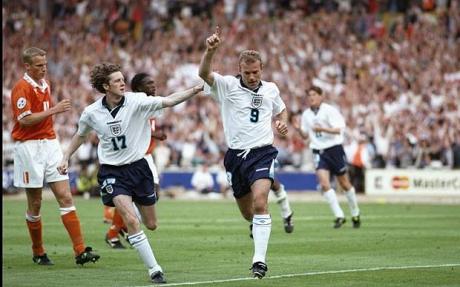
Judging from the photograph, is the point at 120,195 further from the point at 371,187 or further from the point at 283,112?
the point at 371,187

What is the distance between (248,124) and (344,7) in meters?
28.9

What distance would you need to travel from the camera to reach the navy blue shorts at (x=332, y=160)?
71.9 feet

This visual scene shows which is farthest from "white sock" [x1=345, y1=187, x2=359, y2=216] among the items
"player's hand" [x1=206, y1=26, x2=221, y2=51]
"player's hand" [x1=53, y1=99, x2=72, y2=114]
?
"player's hand" [x1=206, y1=26, x2=221, y2=51]

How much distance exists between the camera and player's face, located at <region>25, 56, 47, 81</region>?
48.1 ft

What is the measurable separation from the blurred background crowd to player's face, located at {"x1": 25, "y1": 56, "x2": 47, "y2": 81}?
20536 mm

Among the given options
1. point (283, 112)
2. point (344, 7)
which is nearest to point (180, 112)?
point (344, 7)

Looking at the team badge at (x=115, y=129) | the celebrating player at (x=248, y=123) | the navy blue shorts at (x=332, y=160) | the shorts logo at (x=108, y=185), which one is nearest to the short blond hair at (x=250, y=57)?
the celebrating player at (x=248, y=123)

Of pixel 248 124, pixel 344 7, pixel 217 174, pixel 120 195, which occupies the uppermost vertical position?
pixel 344 7

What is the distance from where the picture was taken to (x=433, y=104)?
35156 mm

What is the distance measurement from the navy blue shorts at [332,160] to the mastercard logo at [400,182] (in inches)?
456

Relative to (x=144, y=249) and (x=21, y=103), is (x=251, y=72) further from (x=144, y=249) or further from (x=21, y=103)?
(x=21, y=103)

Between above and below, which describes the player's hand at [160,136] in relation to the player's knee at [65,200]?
above

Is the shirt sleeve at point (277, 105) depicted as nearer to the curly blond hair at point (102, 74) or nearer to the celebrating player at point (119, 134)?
the celebrating player at point (119, 134)

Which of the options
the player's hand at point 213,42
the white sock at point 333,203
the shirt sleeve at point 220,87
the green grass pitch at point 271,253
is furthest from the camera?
the white sock at point 333,203
